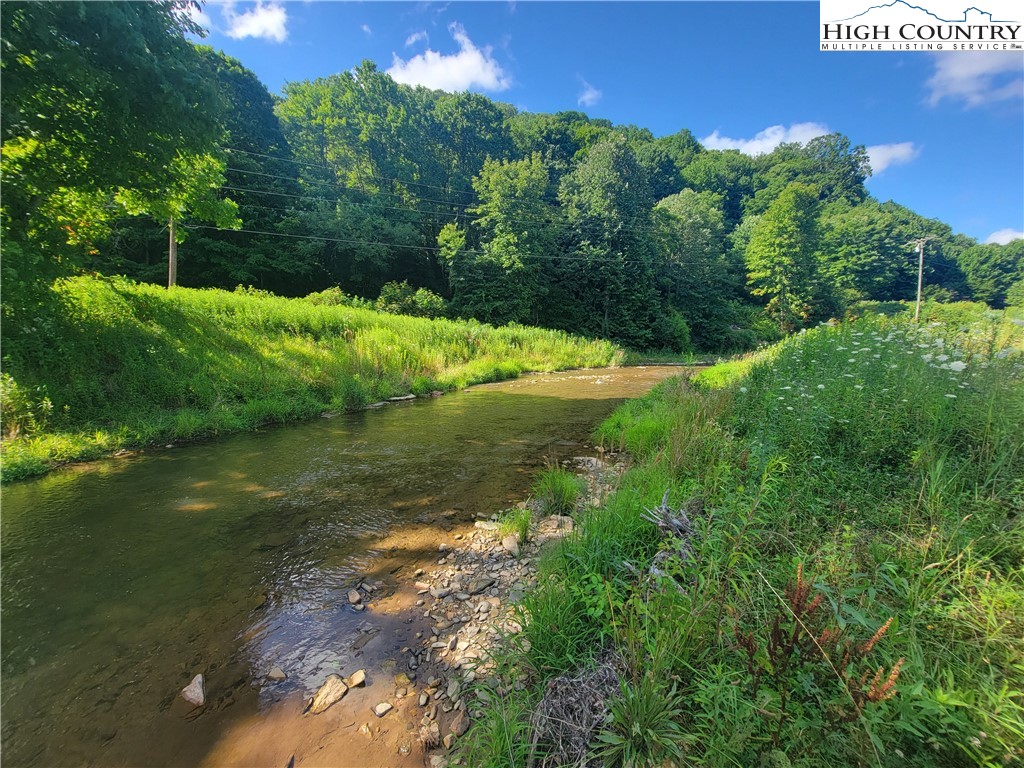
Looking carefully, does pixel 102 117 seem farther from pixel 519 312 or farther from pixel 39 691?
pixel 519 312

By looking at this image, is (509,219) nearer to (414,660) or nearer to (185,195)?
(185,195)

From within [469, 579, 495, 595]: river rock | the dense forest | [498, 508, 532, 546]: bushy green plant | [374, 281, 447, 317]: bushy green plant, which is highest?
the dense forest

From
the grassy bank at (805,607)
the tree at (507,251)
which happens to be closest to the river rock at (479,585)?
the grassy bank at (805,607)

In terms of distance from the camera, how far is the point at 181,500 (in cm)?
511

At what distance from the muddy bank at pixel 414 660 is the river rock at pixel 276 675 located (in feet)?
0.12

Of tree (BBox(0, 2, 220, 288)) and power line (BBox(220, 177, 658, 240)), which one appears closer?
tree (BBox(0, 2, 220, 288))

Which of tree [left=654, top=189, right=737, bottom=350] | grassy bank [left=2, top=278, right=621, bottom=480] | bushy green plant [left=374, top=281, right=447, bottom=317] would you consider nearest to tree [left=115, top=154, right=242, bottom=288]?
grassy bank [left=2, top=278, right=621, bottom=480]

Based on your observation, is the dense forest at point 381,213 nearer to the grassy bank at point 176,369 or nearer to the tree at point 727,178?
the grassy bank at point 176,369

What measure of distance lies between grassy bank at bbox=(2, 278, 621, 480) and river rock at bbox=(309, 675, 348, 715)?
244 inches

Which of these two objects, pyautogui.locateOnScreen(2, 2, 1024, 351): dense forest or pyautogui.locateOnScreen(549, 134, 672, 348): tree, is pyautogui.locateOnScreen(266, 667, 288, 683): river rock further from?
pyautogui.locateOnScreen(549, 134, 672, 348): tree

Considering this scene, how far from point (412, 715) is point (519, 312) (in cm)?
2953

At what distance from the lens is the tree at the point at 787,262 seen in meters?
41.0

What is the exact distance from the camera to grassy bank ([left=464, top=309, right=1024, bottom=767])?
1596mm

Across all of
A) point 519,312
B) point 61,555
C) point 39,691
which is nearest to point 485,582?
point 39,691
